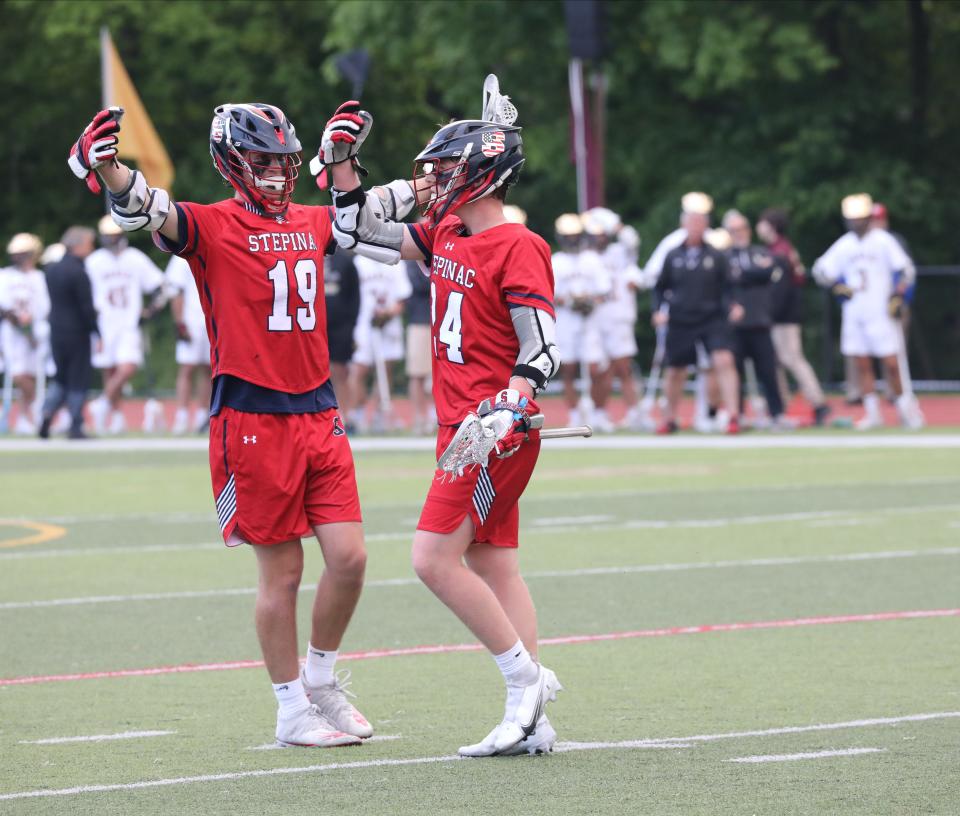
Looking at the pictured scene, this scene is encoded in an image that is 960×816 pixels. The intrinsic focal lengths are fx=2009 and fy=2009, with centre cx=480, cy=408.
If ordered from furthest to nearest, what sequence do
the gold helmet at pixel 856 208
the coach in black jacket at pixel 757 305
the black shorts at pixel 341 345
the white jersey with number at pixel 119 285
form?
the white jersey with number at pixel 119 285 → the gold helmet at pixel 856 208 → the coach in black jacket at pixel 757 305 → the black shorts at pixel 341 345

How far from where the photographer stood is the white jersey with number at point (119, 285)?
21891 mm

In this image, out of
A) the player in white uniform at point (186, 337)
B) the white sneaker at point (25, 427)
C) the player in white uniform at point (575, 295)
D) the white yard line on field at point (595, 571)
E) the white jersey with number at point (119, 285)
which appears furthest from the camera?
the white sneaker at point (25, 427)

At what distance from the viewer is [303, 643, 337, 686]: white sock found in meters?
6.52

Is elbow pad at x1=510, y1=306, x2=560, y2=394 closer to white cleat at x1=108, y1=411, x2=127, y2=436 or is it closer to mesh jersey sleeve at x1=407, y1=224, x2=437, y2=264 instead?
mesh jersey sleeve at x1=407, y1=224, x2=437, y2=264

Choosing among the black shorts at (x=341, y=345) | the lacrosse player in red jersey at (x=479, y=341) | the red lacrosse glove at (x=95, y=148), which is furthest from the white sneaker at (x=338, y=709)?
the black shorts at (x=341, y=345)

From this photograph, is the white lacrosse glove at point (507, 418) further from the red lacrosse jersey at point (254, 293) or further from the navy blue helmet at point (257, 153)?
the navy blue helmet at point (257, 153)

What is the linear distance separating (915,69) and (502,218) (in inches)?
1052

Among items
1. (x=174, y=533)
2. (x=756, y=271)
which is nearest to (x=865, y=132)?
(x=756, y=271)

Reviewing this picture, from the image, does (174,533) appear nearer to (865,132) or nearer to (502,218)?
(502,218)

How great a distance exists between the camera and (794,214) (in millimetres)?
29547

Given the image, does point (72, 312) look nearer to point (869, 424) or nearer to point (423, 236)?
point (869, 424)

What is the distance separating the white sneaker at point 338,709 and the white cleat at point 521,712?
1.82 ft

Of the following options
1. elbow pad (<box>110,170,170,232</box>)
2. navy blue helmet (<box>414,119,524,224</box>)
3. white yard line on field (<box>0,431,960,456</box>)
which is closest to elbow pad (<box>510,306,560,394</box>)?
navy blue helmet (<box>414,119,524,224</box>)

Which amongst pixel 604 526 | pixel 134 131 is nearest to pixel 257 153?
pixel 604 526
